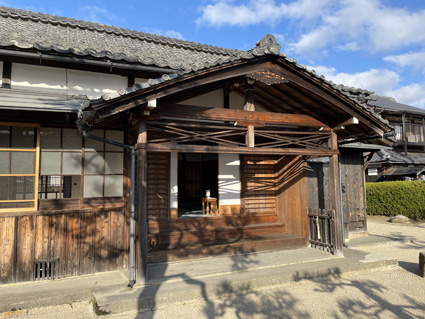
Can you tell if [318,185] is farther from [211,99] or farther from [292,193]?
[211,99]

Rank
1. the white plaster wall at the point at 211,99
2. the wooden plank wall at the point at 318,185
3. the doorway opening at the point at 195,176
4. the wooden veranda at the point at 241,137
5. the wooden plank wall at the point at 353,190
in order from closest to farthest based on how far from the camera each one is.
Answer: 1. the wooden veranda at the point at 241,137
2. the white plaster wall at the point at 211,99
3. the wooden plank wall at the point at 318,185
4. the wooden plank wall at the point at 353,190
5. the doorway opening at the point at 195,176

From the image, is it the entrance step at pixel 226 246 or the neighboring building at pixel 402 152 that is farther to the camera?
the neighboring building at pixel 402 152

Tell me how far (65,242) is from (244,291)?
3.43 meters

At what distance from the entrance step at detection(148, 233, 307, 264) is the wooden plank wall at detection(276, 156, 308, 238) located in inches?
14.5

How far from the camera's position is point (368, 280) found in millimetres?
5648

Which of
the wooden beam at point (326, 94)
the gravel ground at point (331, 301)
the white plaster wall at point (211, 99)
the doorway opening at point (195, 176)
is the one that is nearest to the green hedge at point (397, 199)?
the doorway opening at point (195, 176)

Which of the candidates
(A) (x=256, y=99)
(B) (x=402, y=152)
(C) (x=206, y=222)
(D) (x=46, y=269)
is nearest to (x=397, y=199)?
(B) (x=402, y=152)

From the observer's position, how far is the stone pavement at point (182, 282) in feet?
14.1

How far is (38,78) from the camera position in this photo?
5.53 m

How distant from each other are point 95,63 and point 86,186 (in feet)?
7.86

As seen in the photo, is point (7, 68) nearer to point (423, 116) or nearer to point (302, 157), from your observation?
point (302, 157)

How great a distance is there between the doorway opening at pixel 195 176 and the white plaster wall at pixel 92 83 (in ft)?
21.1

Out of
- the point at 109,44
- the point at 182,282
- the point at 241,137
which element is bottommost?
the point at 182,282

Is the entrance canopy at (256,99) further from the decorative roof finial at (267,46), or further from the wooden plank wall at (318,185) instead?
the wooden plank wall at (318,185)
